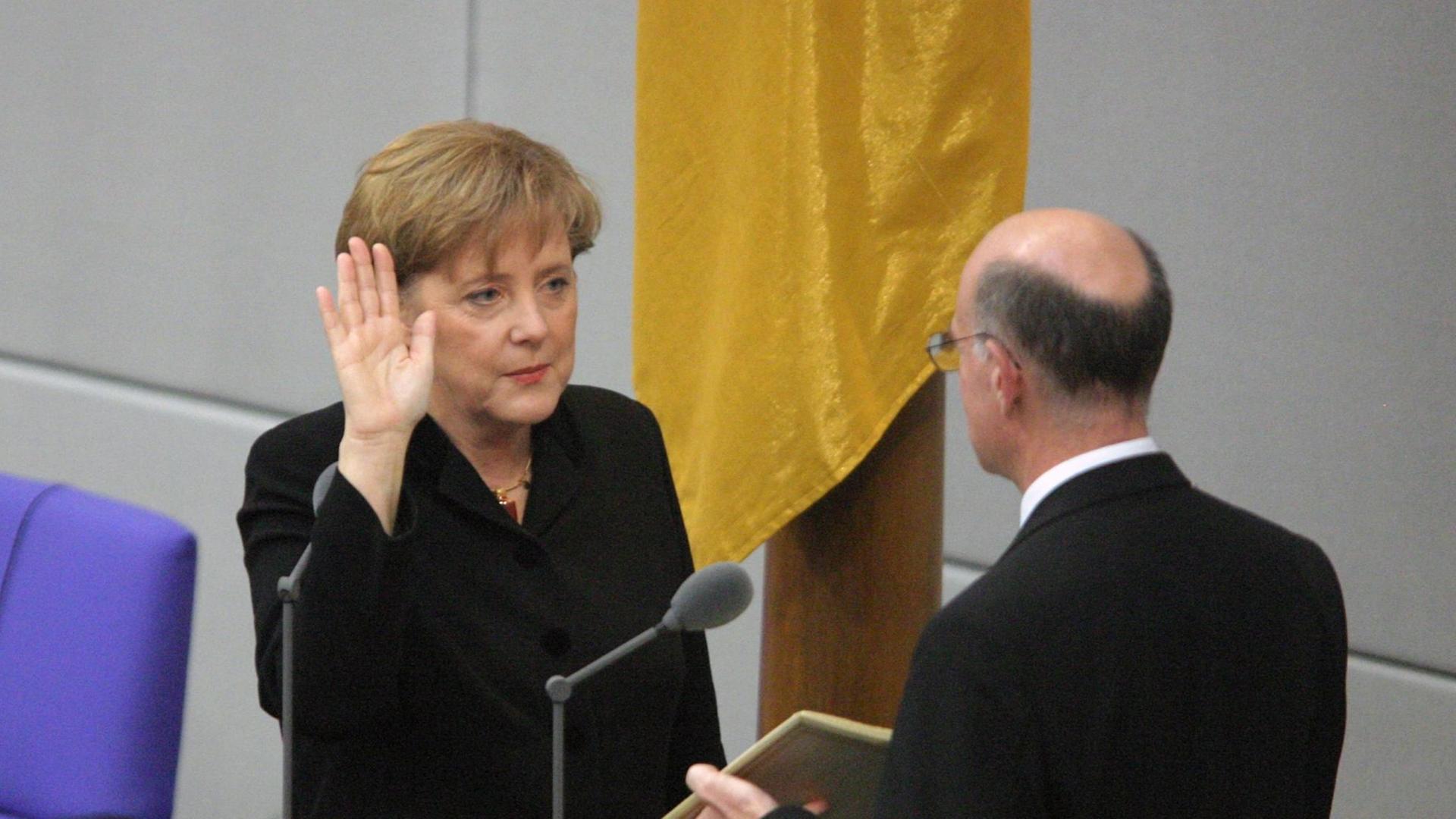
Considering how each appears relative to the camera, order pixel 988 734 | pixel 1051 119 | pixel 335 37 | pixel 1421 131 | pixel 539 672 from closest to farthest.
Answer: pixel 988 734 < pixel 539 672 < pixel 1421 131 < pixel 1051 119 < pixel 335 37

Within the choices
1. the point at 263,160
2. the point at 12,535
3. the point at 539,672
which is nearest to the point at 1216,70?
the point at 539,672

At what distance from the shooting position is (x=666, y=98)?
6.40 feet

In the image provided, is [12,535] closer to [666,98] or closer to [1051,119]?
[666,98]

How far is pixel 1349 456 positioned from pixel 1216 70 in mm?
589

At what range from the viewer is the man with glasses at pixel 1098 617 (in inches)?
48.1

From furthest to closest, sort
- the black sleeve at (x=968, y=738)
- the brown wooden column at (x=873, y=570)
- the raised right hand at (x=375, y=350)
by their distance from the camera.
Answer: the brown wooden column at (x=873, y=570)
the raised right hand at (x=375, y=350)
the black sleeve at (x=968, y=738)

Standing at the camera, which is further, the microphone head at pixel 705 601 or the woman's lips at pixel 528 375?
the woman's lips at pixel 528 375

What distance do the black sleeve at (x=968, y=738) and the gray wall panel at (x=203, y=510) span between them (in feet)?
9.29

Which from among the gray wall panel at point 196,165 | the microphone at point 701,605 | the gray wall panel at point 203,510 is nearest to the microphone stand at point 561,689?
the microphone at point 701,605

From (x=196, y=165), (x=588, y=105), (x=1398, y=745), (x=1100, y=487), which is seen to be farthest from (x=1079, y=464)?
(x=196, y=165)

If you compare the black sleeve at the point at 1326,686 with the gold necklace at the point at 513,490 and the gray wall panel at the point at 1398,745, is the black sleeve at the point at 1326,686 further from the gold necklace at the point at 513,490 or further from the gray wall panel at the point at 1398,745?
the gray wall panel at the point at 1398,745

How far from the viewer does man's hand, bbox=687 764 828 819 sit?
1356 millimetres

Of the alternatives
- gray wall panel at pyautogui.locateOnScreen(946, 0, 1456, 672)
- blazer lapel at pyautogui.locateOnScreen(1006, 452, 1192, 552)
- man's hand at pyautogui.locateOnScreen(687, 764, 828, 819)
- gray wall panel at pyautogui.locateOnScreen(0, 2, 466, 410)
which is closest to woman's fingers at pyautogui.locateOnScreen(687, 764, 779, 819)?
man's hand at pyautogui.locateOnScreen(687, 764, 828, 819)

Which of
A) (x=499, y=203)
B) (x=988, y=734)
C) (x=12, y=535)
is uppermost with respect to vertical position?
(x=499, y=203)
